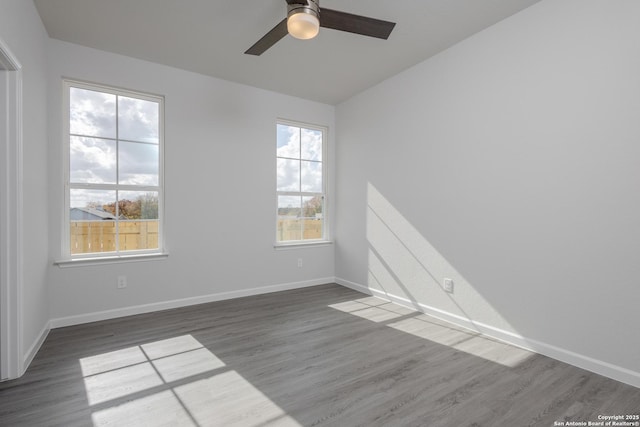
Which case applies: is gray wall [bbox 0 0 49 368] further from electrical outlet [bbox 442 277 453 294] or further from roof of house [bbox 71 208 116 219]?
electrical outlet [bbox 442 277 453 294]

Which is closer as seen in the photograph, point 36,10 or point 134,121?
point 36,10

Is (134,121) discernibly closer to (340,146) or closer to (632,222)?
(340,146)

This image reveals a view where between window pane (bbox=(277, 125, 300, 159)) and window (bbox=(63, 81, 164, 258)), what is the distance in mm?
1558

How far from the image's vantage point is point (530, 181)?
8.85 feet

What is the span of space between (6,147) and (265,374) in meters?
2.31

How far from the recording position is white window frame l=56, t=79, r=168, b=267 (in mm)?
3303

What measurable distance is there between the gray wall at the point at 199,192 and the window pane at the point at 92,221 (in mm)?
139

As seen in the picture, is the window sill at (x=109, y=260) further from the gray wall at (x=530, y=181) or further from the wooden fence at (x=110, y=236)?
the gray wall at (x=530, y=181)

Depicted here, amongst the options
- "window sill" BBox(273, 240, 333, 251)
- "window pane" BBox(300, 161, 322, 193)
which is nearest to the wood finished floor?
"window sill" BBox(273, 240, 333, 251)

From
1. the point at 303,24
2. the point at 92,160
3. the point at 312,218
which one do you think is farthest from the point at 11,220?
the point at 312,218

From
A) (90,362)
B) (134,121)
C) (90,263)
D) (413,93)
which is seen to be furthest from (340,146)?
(90,362)

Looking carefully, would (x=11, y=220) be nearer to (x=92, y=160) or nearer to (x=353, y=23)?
(x=92, y=160)

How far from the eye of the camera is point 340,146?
4.96 meters

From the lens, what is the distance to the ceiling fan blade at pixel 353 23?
2160 millimetres
